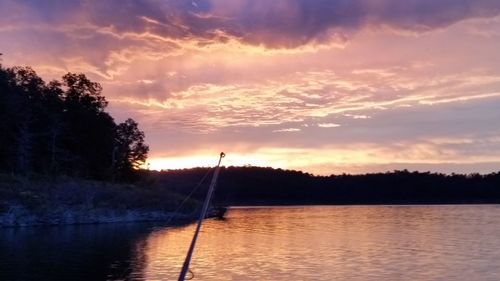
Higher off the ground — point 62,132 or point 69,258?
point 62,132

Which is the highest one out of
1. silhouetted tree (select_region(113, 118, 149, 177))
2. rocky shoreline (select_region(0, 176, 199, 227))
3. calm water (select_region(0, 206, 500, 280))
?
silhouetted tree (select_region(113, 118, 149, 177))

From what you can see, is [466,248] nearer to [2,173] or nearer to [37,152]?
[2,173]

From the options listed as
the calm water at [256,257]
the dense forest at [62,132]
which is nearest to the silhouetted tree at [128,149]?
the dense forest at [62,132]

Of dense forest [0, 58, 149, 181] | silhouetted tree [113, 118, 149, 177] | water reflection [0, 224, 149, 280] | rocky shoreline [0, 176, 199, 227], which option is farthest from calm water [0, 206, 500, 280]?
silhouetted tree [113, 118, 149, 177]

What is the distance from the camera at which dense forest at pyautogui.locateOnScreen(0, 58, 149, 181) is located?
109 metres

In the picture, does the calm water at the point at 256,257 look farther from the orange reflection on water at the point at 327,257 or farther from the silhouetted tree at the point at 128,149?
the silhouetted tree at the point at 128,149

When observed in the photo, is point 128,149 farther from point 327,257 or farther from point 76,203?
point 327,257

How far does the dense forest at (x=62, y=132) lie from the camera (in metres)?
109

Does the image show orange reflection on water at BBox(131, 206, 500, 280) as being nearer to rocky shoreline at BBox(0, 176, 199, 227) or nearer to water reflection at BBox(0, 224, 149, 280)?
water reflection at BBox(0, 224, 149, 280)

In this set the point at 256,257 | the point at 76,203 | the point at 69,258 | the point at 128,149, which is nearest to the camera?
the point at 69,258

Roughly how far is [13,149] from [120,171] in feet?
123

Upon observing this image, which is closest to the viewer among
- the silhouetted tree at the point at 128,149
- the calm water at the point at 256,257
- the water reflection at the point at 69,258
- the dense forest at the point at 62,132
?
the water reflection at the point at 69,258

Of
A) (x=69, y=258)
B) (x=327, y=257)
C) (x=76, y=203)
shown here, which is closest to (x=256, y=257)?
(x=327, y=257)

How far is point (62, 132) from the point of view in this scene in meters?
121
